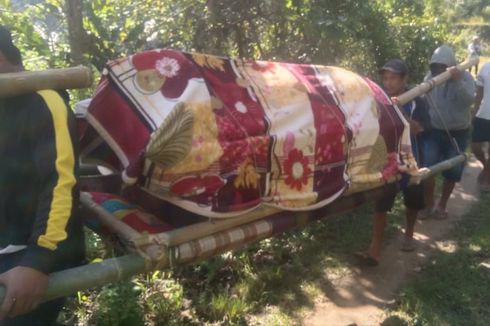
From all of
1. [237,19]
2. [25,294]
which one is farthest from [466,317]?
[237,19]

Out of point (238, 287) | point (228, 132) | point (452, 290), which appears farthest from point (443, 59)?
point (228, 132)

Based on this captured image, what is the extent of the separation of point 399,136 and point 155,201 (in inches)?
62.8

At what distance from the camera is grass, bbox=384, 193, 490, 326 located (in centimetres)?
334

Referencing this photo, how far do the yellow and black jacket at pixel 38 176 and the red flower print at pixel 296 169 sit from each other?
976mm

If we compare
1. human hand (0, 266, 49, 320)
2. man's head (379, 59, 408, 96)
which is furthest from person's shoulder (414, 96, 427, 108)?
human hand (0, 266, 49, 320)

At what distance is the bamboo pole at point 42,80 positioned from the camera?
1734mm

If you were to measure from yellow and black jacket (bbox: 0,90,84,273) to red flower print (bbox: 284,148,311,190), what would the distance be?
0.98 metres

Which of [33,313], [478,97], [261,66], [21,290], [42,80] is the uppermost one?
[42,80]

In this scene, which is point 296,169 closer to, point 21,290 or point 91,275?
point 91,275

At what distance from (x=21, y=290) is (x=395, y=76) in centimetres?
307

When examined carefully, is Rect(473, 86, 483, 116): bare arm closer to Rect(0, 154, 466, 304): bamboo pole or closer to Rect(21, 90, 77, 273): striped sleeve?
Rect(0, 154, 466, 304): bamboo pole

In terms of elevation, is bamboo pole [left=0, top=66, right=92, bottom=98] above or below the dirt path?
above

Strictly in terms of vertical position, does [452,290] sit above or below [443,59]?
below

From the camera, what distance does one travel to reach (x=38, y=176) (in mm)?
1859
